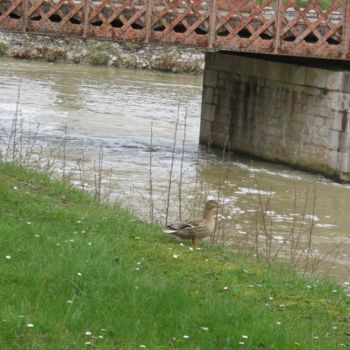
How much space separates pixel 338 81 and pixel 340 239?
6.37 metres

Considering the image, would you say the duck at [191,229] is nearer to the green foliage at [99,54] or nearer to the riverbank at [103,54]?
the riverbank at [103,54]

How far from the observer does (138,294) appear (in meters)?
8.30

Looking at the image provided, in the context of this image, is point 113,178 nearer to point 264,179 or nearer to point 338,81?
point 264,179

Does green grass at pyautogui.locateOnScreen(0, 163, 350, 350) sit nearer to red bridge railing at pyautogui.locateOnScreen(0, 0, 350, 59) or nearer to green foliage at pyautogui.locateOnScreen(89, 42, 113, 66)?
red bridge railing at pyautogui.locateOnScreen(0, 0, 350, 59)

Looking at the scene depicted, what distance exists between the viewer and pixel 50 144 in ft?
82.8

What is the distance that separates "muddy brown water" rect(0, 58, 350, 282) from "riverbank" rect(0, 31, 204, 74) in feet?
20.2

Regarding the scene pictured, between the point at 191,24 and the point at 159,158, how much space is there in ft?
9.24

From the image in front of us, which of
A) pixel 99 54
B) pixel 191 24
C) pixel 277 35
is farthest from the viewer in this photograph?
pixel 99 54

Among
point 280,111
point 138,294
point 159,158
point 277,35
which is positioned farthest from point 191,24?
point 138,294

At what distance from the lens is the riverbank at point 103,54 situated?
5084 centimetres

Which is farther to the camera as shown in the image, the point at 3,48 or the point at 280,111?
the point at 3,48

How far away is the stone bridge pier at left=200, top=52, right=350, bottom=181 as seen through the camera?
76.0ft

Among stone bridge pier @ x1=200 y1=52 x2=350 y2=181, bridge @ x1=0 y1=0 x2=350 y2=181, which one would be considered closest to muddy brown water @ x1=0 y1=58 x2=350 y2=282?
stone bridge pier @ x1=200 y1=52 x2=350 y2=181

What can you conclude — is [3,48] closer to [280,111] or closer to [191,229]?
[280,111]
